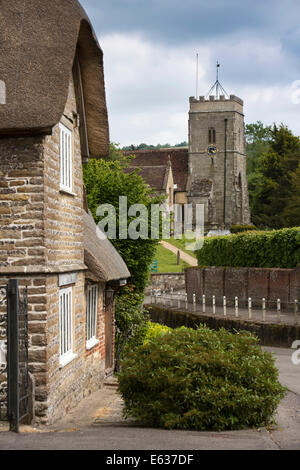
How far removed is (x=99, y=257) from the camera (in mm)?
13812

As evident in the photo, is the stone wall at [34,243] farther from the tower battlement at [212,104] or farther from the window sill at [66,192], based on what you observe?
the tower battlement at [212,104]

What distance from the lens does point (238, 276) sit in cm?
3225

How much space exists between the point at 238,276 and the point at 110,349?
51.3ft

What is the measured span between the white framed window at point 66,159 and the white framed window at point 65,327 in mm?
1821

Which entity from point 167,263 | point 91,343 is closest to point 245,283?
Result: point 91,343

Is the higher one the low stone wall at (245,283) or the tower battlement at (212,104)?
the tower battlement at (212,104)

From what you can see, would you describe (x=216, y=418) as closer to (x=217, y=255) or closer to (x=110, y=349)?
(x=110, y=349)

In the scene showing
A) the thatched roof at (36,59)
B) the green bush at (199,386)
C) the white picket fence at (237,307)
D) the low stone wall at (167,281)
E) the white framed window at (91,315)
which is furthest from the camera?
the low stone wall at (167,281)

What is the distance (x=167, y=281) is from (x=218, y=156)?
38984 millimetres

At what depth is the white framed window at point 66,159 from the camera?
38.2 feet

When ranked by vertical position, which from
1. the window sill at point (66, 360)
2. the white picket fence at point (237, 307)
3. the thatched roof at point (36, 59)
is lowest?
the white picket fence at point (237, 307)

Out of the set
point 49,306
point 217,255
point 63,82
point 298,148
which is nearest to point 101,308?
point 49,306

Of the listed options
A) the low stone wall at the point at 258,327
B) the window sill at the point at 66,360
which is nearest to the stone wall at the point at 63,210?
the window sill at the point at 66,360

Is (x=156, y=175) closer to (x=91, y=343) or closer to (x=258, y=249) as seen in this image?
(x=258, y=249)
